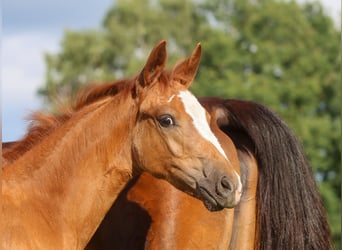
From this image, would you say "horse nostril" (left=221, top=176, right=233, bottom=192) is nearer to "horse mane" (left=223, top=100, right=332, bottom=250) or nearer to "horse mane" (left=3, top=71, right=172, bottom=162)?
"horse mane" (left=3, top=71, right=172, bottom=162)

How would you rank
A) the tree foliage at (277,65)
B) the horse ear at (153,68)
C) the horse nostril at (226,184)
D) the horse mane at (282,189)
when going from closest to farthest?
the horse nostril at (226,184) < the horse ear at (153,68) < the horse mane at (282,189) < the tree foliage at (277,65)

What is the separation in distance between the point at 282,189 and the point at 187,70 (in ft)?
4.10

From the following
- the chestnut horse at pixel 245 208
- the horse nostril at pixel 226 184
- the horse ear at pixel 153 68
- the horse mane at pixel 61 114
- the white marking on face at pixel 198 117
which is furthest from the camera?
the chestnut horse at pixel 245 208

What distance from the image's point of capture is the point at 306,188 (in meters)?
6.35

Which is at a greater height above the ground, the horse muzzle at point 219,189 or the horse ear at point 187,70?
the horse ear at point 187,70

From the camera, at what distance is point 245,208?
620cm

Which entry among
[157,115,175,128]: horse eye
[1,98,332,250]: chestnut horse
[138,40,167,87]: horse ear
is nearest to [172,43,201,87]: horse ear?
[138,40,167,87]: horse ear

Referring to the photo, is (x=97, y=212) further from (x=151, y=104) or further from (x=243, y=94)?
(x=243, y=94)

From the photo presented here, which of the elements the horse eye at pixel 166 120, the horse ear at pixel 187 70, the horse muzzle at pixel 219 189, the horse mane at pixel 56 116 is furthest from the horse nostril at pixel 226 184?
the horse mane at pixel 56 116

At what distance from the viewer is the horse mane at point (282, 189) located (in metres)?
6.23

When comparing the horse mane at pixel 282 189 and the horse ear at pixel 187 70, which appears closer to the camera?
the horse ear at pixel 187 70

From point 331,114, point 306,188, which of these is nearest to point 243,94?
Answer: point 331,114

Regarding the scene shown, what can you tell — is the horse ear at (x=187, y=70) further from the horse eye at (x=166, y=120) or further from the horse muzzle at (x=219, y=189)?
the horse muzzle at (x=219, y=189)

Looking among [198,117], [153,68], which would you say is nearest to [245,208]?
[198,117]
